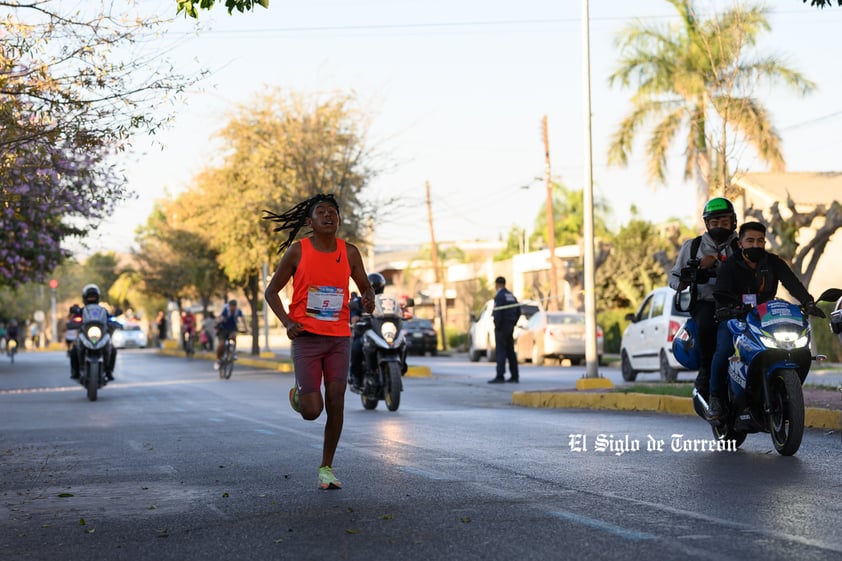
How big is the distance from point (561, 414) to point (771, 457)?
21.1 ft

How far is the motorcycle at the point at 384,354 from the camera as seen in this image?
1753 cm

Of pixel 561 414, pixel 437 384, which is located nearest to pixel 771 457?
pixel 561 414

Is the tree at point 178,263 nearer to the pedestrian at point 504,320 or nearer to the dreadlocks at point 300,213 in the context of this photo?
the pedestrian at point 504,320

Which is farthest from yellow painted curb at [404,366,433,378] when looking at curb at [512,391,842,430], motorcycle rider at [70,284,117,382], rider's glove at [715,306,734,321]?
rider's glove at [715,306,734,321]

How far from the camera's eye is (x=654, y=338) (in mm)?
23531

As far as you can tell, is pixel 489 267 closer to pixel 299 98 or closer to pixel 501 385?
pixel 299 98

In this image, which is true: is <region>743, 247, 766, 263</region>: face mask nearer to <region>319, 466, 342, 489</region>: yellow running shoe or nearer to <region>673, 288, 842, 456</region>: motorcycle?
<region>673, 288, 842, 456</region>: motorcycle

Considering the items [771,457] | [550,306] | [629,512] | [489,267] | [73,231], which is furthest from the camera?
[489,267]

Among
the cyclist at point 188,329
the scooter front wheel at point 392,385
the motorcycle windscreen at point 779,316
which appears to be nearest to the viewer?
the motorcycle windscreen at point 779,316

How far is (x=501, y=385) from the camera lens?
2462 cm

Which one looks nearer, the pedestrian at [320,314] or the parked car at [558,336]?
the pedestrian at [320,314]

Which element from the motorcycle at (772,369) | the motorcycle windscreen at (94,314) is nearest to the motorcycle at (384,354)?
the motorcycle windscreen at (94,314)

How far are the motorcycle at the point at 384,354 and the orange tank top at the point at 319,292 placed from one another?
830cm

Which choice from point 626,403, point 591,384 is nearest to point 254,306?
point 591,384
